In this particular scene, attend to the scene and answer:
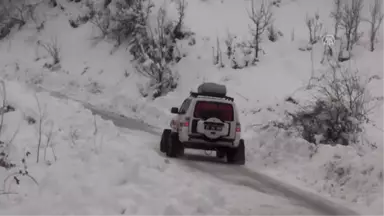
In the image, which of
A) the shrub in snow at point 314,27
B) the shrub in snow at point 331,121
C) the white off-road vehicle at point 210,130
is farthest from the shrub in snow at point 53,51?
the shrub in snow at point 331,121

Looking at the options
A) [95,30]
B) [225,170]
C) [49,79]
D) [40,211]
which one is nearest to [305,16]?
[95,30]

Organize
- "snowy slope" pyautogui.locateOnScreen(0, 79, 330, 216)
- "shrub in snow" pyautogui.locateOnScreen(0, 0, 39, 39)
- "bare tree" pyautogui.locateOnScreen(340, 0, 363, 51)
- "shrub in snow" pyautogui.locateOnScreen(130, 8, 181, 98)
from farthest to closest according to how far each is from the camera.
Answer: "shrub in snow" pyautogui.locateOnScreen(0, 0, 39, 39) < "shrub in snow" pyautogui.locateOnScreen(130, 8, 181, 98) < "bare tree" pyautogui.locateOnScreen(340, 0, 363, 51) < "snowy slope" pyautogui.locateOnScreen(0, 79, 330, 216)

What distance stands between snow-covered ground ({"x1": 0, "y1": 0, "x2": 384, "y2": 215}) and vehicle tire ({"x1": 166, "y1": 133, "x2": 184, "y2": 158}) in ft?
2.48

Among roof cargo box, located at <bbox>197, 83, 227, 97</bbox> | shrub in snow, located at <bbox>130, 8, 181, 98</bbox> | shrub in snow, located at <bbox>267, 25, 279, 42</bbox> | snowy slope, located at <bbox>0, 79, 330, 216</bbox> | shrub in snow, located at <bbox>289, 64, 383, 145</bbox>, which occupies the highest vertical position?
shrub in snow, located at <bbox>267, 25, 279, 42</bbox>

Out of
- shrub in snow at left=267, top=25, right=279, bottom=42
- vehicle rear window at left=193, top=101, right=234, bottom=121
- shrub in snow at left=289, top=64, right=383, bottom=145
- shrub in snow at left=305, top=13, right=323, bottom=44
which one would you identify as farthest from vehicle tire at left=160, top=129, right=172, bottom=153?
shrub in snow at left=267, top=25, right=279, bottom=42

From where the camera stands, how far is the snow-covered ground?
8109 millimetres

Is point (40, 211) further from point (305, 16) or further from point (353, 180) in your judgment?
point (305, 16)

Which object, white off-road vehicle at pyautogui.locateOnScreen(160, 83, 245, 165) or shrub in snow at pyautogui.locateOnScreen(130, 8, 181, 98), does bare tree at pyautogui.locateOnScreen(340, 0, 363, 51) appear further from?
white off-road vehicle at pyautogui.locateOnScreen(160, 83, 245, 165)

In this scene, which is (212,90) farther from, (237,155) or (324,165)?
(324,165)

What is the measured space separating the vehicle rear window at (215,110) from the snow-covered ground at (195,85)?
64.2 inches

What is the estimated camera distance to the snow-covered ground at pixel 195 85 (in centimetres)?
811

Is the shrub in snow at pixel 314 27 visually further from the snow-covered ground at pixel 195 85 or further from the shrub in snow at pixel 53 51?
the shrub in snow at pixel 53 51

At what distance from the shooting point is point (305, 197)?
352 inches

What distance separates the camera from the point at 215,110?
12.7m
